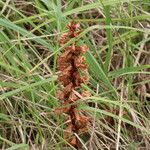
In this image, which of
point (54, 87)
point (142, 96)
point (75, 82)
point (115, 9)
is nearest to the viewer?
point (75, 82)

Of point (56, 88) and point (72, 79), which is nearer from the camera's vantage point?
point (72, 79)

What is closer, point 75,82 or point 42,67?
point 75,82

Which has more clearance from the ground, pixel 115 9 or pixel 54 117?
pixel 115 9

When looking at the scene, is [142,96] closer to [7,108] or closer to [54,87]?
[54,87]

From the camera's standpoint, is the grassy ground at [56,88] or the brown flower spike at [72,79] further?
the grassy ground at [56,88]

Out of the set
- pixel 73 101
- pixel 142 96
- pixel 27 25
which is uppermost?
pixel 27 25

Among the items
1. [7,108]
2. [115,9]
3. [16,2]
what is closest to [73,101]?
[7,108]

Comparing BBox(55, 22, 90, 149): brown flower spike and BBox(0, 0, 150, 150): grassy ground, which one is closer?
BBox(55, 22, 90, 149): brown flower spike

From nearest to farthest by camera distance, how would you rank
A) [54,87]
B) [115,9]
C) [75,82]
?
[75,82] < [54,87] < [115,9]
